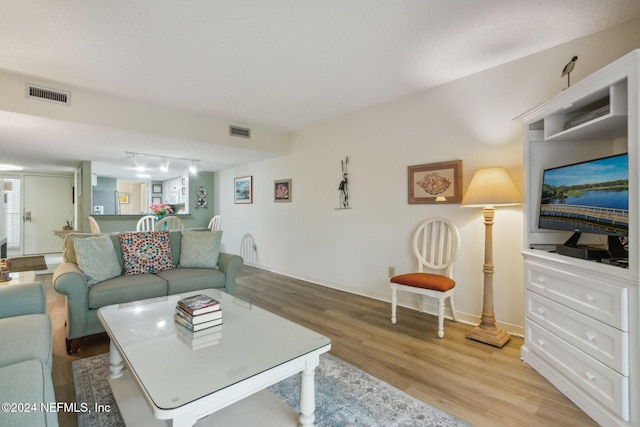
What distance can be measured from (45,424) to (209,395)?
1.56 feet

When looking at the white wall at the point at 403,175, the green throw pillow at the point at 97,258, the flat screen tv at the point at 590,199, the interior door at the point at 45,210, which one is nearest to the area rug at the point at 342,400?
the green throw pillow at the point at 97,258

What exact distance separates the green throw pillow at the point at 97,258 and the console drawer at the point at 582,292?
352 cm

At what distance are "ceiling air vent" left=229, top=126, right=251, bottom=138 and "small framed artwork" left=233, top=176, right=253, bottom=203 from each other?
1.50m

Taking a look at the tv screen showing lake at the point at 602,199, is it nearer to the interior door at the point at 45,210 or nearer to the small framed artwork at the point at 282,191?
the small framed artwork at the point at 282,191

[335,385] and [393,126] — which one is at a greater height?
[393,126]

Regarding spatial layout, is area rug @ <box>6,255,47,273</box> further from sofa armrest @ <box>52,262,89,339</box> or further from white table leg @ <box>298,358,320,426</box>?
white table leg @ <box>298,358,320,426</box>

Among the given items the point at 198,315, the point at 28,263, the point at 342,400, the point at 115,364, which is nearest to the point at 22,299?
the point at 115,364

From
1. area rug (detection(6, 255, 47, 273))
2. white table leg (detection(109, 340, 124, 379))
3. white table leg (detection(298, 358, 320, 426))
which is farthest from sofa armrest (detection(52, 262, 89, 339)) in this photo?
area rug (detection(6, 255, 47, 273))

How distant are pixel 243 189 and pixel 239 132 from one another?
187 cm

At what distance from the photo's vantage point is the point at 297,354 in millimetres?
1389

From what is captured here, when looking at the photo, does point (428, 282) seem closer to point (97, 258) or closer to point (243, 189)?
point (97, 258)

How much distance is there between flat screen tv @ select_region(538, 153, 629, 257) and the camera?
1606mm

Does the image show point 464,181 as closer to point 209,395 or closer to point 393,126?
point 393,126

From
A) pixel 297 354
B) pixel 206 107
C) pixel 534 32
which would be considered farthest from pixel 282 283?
pixel 534 32
